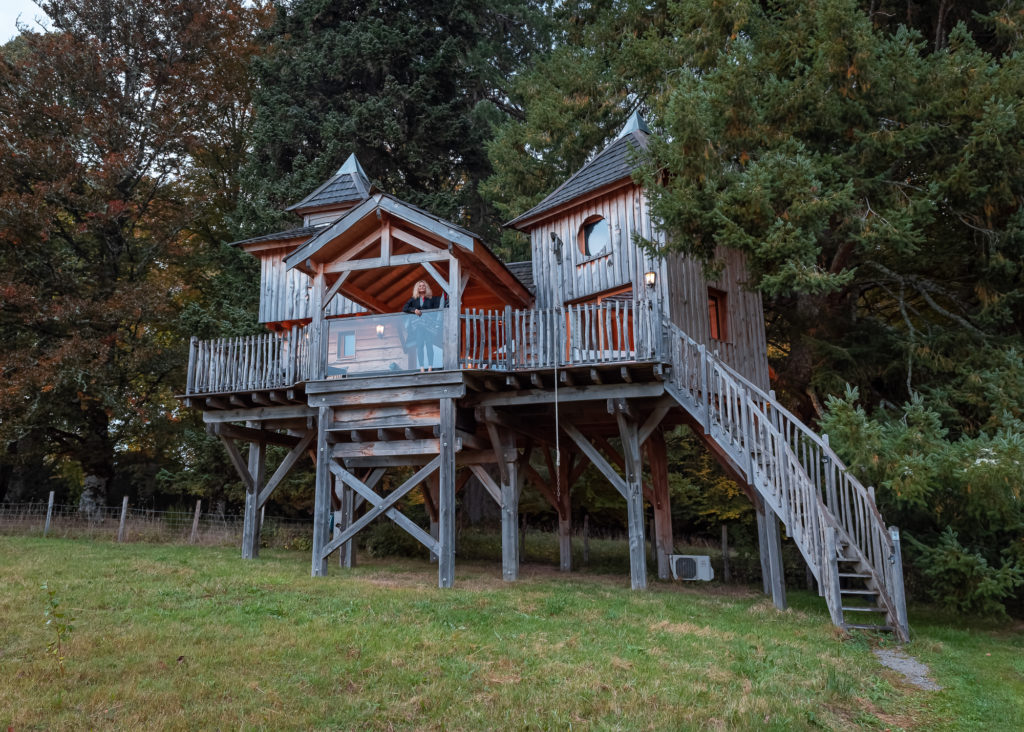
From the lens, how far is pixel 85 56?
2517 cm

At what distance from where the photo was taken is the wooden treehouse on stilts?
10.7 m

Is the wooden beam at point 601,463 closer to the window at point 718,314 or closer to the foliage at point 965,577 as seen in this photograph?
the window at point 718,314

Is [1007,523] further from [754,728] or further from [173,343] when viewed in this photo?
[173,343]

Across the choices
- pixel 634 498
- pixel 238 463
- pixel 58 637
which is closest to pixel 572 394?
pixel 634 498

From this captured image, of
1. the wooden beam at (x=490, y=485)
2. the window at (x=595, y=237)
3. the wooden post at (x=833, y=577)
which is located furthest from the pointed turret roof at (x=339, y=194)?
the wooden post at (x=833, y=577)

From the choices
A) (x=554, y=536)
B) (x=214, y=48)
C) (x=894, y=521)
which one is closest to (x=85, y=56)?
(x=214, y=48)

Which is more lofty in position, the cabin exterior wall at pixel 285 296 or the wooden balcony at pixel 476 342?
the cabin exterior wall at pixel 285 296

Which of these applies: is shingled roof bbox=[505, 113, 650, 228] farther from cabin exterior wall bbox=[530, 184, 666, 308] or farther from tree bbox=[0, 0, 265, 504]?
tree bbox=[0, 0, 265, 504]

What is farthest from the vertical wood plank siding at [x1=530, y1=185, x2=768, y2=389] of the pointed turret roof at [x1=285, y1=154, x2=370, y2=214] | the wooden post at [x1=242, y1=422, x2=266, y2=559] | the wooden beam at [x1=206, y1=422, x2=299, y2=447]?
the wooden post at [x1=242, y1=422, x2=266, y2=559]

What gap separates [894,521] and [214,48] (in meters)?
27.4

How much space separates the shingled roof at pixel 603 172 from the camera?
49.3ft

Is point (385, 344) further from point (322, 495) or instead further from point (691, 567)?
point (691, 567)

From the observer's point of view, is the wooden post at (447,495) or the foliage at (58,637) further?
the wooden post at (447,495)

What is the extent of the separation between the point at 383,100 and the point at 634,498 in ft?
54.7
